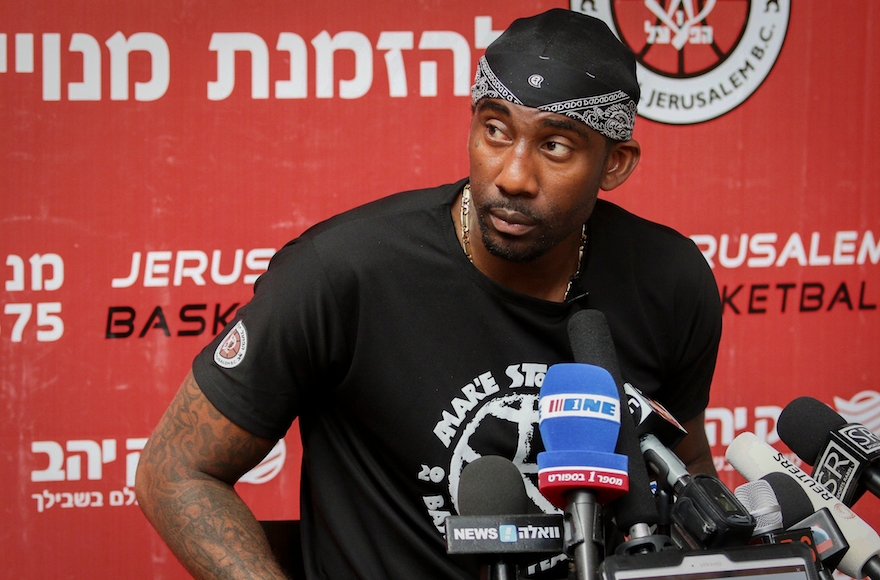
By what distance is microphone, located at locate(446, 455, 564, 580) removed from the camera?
2.95 ft

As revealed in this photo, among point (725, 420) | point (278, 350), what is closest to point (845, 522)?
point (278, 350)

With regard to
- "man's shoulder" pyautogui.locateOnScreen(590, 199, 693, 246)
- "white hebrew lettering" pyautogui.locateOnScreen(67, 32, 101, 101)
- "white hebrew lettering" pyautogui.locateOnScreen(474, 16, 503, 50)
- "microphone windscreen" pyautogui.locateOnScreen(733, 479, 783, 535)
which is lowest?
"microphone windscreen" pyautogui.locateOnScreen(733, 479, 783, 535)

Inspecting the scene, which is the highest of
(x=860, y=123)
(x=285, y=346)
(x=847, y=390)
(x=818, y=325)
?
(x=860, y=123)

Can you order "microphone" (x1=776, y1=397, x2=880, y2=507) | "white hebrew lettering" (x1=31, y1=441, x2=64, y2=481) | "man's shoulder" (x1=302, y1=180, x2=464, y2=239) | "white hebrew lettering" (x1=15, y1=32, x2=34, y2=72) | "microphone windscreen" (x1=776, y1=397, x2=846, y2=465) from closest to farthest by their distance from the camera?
1. "microphone" (x1=776, y1=397, x2=880, y2=507)
2. "microphone windscreen" (x1=776, y1=397, x2=846, y2=465)
3. "man's shoulder" (x1=302, y1=180, x2=464, y2=239)
4. "white hebrew lettering" (x1=15, y1=32, x2=34, y2=72)
5. "white hebrew lettering" (x1=31, y1=441, x2=64, y2=481)

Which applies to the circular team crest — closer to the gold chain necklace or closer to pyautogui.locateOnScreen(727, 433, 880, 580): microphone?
the gold chain necklace

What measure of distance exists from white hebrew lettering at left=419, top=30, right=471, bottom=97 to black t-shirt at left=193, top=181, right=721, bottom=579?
37.2 inches

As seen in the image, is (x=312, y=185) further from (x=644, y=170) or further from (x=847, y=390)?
(x=847, y=390)

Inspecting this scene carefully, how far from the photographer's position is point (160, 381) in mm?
2422

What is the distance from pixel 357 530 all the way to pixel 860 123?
182 cm

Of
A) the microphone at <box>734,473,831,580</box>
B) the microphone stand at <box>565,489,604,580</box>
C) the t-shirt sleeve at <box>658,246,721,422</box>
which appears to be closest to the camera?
the microphone stand at <box>565,489,604,580</box>

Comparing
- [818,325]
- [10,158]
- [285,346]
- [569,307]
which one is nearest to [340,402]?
[285,346]

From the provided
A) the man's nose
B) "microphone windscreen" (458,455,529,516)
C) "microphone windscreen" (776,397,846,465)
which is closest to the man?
the man's nose

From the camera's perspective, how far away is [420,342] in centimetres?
146

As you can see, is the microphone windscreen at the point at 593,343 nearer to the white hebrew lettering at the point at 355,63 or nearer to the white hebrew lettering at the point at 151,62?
the white hebrew lettering at the point at 355,63
